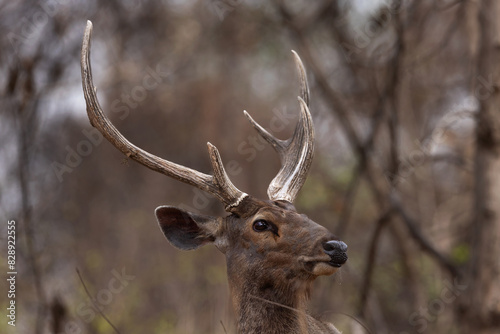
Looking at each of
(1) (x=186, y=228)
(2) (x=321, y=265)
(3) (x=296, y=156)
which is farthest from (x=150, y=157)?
(2) (x=321, y=265)

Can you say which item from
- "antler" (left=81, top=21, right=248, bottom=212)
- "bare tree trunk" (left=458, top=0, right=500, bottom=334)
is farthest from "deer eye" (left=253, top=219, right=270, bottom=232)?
"bare tree trunk" (left=458, top=0, right=500, bottom=334)

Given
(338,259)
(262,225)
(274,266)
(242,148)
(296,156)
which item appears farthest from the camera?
(242,148)

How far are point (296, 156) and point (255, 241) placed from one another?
1.14m

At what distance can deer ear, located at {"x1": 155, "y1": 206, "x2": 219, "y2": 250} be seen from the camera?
5.37 metres

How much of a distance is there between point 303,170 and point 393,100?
4430 millimetres

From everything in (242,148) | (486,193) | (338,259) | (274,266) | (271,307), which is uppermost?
(242,148)

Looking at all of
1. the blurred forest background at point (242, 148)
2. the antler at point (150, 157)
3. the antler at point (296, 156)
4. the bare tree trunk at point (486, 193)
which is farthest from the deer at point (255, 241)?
the bare tree trunk at point (486, 193)

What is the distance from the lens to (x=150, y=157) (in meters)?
5.14

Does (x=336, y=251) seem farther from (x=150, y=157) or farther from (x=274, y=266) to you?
(x=150, y=157)

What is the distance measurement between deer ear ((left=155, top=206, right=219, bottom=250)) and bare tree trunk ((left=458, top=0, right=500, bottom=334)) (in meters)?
3.96

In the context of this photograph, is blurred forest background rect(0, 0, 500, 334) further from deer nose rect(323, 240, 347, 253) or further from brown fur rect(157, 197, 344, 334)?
deer nose rect(323, 240, 347, 253)

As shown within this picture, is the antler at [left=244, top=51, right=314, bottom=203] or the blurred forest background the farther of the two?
the blurred forest background

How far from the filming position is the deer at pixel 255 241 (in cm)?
487

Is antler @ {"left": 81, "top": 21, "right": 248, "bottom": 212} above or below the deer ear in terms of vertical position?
above
